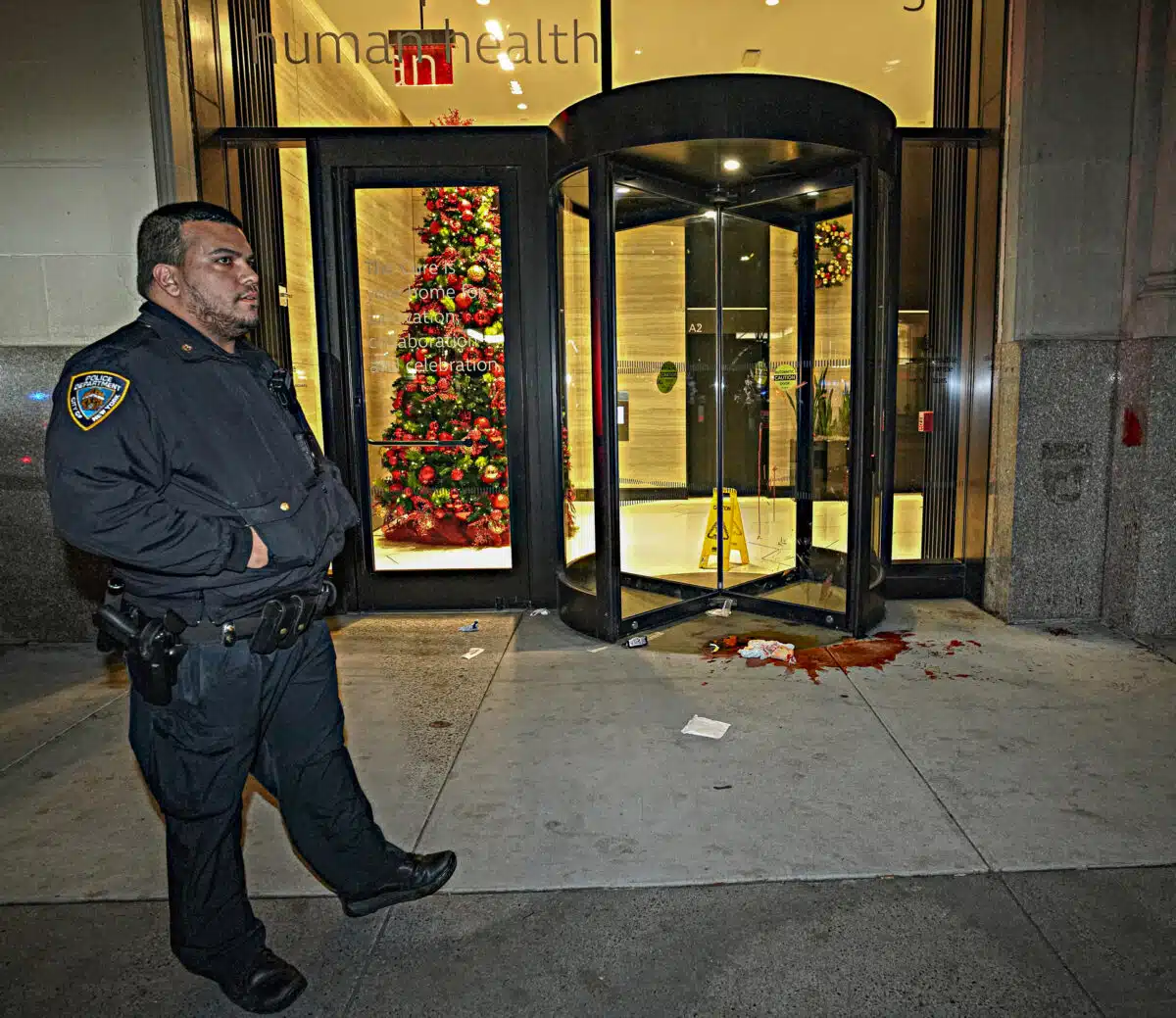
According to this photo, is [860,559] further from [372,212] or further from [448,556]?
[372,212]

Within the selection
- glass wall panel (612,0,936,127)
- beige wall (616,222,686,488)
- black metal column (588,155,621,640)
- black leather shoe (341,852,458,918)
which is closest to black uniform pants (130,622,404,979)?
black leather shoe (341,852,458,918)

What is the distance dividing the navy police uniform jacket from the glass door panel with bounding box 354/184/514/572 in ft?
12.6

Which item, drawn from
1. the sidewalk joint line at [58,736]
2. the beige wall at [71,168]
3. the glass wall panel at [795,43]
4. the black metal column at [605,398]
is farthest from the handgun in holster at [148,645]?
the glass wall panel at [795,43]

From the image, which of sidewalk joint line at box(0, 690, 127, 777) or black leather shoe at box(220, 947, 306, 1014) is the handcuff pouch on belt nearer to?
black leather shoe at box(220, 947, 306, 1014)

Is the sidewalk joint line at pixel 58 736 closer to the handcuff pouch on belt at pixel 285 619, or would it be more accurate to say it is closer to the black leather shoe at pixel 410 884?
the black leather shoe at pixel 410 884

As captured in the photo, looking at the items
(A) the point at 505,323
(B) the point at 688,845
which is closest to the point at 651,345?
(A) the point at 505,323

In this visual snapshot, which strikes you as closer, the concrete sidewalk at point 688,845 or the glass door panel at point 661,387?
the concrete sidewalk at point 688,845

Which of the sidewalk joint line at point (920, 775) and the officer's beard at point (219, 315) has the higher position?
the officer's beard at point (219, 315)

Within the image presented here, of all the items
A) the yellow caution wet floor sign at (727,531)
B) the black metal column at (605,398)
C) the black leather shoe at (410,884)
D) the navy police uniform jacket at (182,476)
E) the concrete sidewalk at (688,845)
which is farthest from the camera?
the yellow caution wet floor sign at (727,531)

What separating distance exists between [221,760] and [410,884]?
86cm

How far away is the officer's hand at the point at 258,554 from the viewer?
2.25m

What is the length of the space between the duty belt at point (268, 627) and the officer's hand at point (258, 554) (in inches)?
4.9

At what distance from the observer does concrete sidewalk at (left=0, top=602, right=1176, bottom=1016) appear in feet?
8.02

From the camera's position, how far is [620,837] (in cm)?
320
